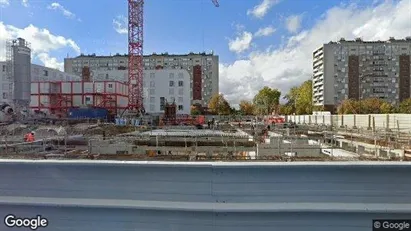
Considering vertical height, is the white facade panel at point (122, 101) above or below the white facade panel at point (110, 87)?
below

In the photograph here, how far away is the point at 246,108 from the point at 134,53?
1902 inches

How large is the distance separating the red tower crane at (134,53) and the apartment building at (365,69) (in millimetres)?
75759

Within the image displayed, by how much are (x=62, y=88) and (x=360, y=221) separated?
59.3m

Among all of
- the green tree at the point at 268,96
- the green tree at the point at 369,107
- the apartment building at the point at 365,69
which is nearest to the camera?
the green tree at the point at 369,107

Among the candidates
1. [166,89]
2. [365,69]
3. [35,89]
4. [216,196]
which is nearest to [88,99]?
[35,89]

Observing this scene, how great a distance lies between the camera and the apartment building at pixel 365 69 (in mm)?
106938

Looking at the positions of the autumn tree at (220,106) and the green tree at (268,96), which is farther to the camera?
the green tree at (268,96)

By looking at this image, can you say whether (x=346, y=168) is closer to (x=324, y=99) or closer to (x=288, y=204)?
(x=288, y=204)

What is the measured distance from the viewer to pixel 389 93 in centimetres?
10738

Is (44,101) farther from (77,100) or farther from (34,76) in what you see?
(34,76)

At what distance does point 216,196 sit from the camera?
3.00 m

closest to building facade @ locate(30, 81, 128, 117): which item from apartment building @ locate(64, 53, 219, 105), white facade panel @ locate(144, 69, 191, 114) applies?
white facade panel @ locate(144, 69, 191, 114)

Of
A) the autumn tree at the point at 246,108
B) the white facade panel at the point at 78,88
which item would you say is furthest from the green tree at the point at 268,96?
the white facade panel at the point at 78,88

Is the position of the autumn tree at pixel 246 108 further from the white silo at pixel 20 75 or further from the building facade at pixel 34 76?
the white silo at pixel 20 75
